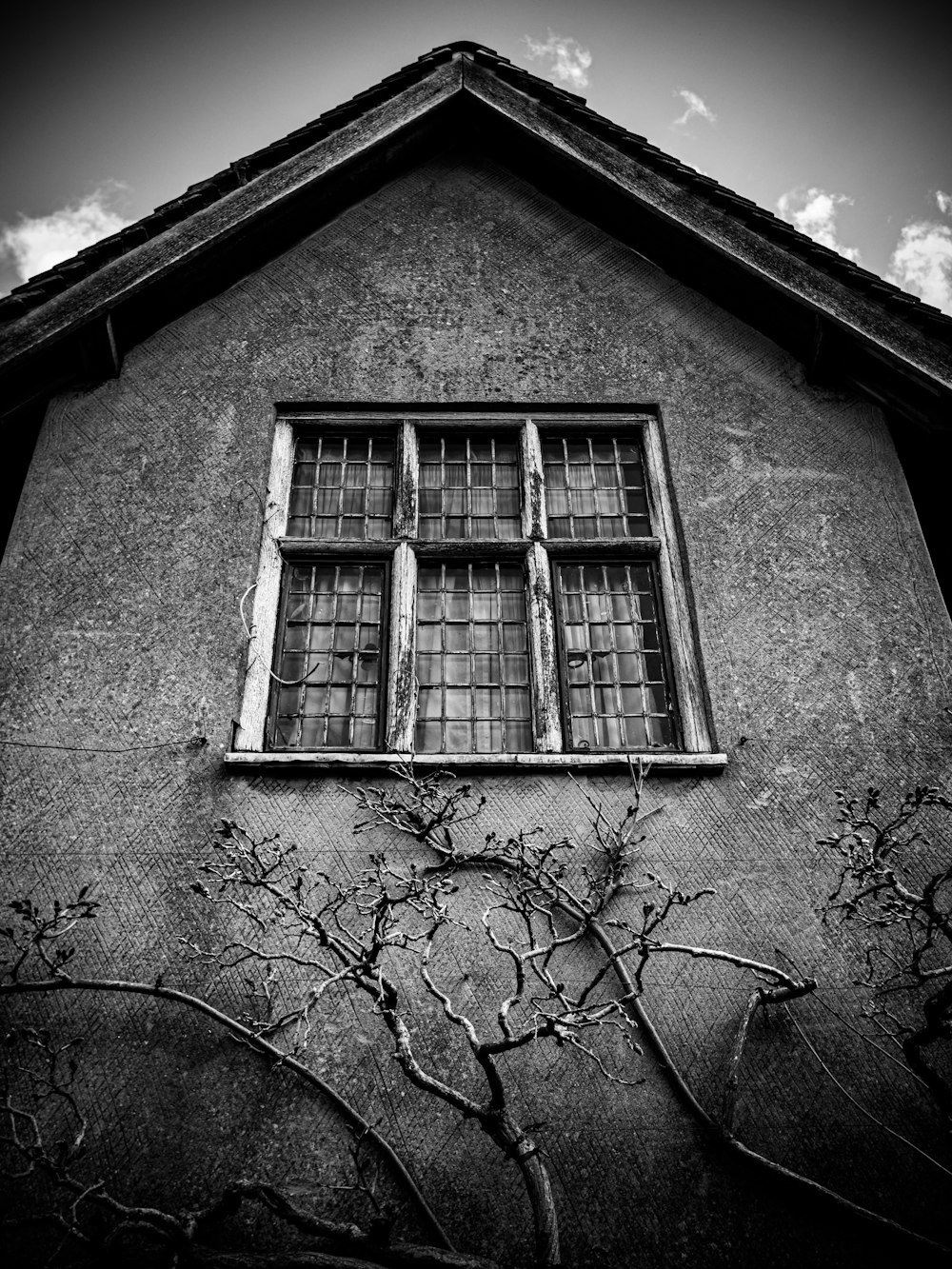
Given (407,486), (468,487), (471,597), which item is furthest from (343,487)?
(471,597)

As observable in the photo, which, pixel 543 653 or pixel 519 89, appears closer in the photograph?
pixel 543 653

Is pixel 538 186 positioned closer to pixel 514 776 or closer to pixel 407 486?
pixel 407 486

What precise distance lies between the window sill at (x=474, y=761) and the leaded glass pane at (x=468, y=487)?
5.16 ft

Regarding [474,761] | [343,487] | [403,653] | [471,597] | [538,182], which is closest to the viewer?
[474,761]

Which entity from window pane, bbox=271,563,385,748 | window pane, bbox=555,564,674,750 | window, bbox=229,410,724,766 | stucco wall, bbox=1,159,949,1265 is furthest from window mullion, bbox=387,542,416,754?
window pane, bbox=555,564,674,750

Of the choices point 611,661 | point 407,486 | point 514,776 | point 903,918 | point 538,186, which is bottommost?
point 903,918

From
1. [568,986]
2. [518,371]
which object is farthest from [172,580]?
[568,986]

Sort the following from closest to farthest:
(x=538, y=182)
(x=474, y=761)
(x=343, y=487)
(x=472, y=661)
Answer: (x=474, y=761) → (x=472, y=661) → (x=343, y=487) → (x=538, y=182)

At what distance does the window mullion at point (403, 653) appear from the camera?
16.3 ft

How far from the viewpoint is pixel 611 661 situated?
5.33m

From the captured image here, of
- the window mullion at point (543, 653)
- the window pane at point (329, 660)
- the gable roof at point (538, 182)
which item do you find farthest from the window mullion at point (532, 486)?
the gable roof at point (538, 182)

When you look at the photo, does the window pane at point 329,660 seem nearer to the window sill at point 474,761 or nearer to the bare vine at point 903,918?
the window sill at point 474,761

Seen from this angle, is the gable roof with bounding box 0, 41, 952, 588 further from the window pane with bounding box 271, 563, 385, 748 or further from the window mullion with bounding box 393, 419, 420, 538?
the window pane with bounding box 271, 563, 385, 748

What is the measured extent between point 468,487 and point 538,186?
101 inches
